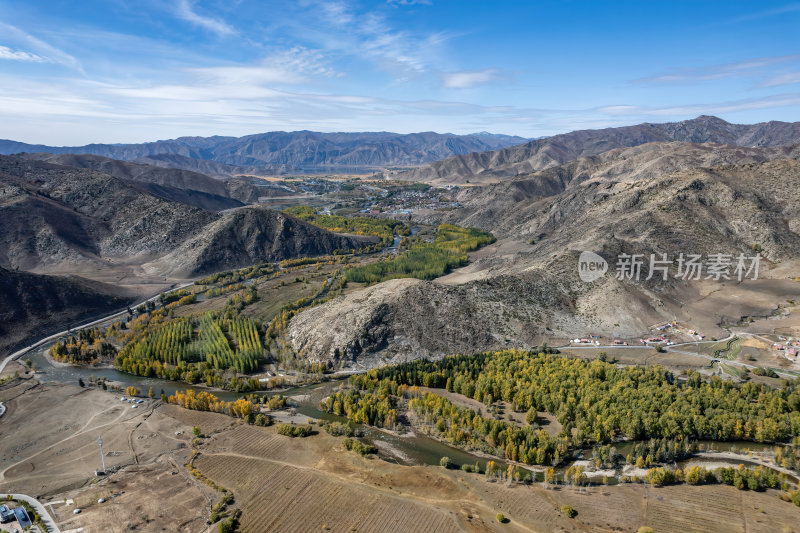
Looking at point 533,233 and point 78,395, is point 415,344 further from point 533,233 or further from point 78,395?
point 533,233

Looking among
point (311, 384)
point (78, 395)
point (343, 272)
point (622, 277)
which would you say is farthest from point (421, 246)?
point (78, 395)

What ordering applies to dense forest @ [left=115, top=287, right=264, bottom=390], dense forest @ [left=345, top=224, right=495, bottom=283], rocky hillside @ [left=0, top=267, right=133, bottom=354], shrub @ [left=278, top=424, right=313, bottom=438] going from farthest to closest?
1. dense forest @ [left=345, top=224, right=495, bottom=283]
2. rocky hillside @ [left=0, top=267, right=133, bottom=354]
3. dense forest @ [left=115, top=287, right=264, bottom=390]
4. shrub @ [left=278, top=424, right=313, bottom=438]

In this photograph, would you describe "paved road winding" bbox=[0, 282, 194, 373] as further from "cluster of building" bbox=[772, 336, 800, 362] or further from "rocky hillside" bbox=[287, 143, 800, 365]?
"cluster of building" bbox=[772, 336, 800, 362]

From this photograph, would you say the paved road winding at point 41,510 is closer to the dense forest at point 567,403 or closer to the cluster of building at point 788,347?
the dense forest at point 567,403

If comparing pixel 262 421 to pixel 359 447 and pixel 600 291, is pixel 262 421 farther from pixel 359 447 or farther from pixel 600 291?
pixel 600 291

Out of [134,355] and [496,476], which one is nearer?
[496,476]

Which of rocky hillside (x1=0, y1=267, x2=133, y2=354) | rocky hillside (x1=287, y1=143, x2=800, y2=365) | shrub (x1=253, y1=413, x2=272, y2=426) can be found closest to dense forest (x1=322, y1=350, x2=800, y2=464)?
shrub (x1=253, y1=413, x2=272, y2=426)

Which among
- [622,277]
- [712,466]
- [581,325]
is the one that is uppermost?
[622,277]
